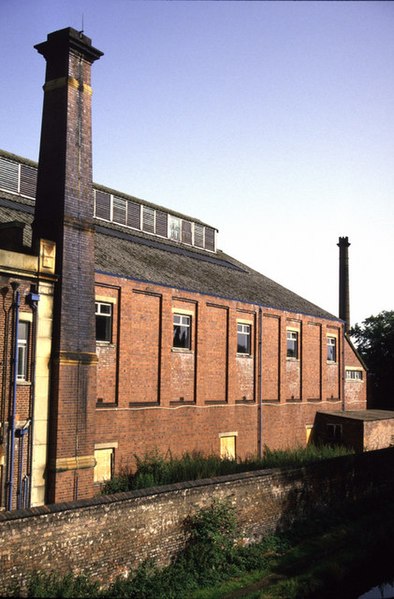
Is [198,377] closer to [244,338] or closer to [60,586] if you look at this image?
[244,338]

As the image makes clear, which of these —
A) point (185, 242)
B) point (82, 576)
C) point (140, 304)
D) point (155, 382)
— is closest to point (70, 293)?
point (140, 304)

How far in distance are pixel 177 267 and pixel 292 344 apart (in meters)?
7.88

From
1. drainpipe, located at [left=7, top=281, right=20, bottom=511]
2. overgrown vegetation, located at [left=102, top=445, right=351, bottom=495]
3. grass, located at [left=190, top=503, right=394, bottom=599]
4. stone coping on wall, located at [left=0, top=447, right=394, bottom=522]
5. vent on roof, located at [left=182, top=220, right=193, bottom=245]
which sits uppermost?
vent on roof, located at [left=182, top=220, right=193, bottom=245]

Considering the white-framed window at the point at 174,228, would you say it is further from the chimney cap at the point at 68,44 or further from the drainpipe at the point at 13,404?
the drainpipe at the point at 13,404

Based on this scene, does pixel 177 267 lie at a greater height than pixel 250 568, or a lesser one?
greater

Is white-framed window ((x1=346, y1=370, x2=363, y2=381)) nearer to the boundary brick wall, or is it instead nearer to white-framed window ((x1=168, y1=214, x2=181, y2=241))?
white-framed window ((x1=168, y1=214, x2=181, y2=241))

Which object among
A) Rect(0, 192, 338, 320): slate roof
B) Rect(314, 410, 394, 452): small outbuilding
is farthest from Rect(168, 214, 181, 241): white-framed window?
Rect(314, 410, 394, 452): small outbuilding

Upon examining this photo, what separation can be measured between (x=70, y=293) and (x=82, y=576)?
7.83m

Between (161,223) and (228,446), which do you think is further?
(161,223)

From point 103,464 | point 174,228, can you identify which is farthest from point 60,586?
point 174,228

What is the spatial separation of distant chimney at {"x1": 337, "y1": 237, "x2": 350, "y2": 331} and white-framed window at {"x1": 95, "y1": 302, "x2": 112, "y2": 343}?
25.7 m

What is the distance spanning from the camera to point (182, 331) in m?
24.5

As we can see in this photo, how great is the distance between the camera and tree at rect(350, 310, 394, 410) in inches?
1720

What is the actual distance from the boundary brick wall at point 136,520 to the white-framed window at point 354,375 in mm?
16213
